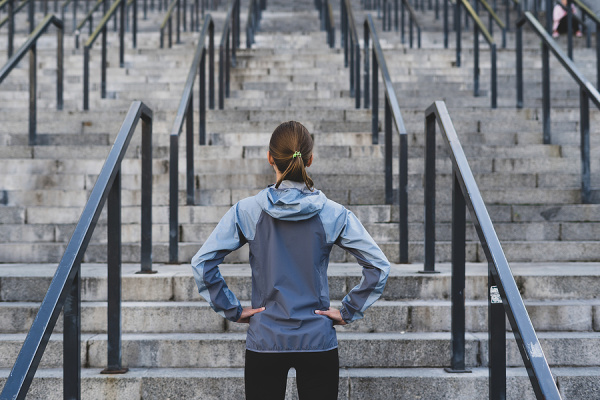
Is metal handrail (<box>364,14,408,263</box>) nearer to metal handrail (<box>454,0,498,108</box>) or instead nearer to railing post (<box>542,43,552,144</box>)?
metal handrail (<box>454,0,498,108</box>)

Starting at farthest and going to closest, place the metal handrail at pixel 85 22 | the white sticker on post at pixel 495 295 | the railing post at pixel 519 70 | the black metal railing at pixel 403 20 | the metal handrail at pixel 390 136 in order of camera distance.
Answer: the black metal railing at pixel 403 20, the metal handrail at pixel 85 22, the railing post at pixel 519 70, the metal handrail at pixel 390 136, the white sticker on post at pixel 495 295

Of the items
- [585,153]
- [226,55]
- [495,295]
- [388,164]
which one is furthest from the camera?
[226,55]

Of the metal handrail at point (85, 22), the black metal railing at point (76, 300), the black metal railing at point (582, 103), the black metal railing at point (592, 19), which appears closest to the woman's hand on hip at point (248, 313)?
the black metal railing at point (76, 300)

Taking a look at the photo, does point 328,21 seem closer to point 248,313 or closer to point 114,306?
point 114,306

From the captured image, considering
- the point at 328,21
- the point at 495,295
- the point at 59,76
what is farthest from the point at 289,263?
the point at 328,21

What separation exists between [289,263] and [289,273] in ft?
0.10

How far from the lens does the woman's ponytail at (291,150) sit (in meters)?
1.91

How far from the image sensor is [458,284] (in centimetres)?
280

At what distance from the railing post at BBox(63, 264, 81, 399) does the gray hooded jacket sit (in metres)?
0.60

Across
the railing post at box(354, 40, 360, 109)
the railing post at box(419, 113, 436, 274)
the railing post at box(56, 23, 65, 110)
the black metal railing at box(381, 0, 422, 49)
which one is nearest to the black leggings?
the railing post at box(419, 113, 436, 274)

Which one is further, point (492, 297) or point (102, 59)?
point (102, 59)

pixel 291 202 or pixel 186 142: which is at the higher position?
pixel 186 142

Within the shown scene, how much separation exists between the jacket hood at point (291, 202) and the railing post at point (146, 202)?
5.64 feet

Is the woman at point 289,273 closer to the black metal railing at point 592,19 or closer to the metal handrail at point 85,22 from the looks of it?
the black metal railing at point 592,19
